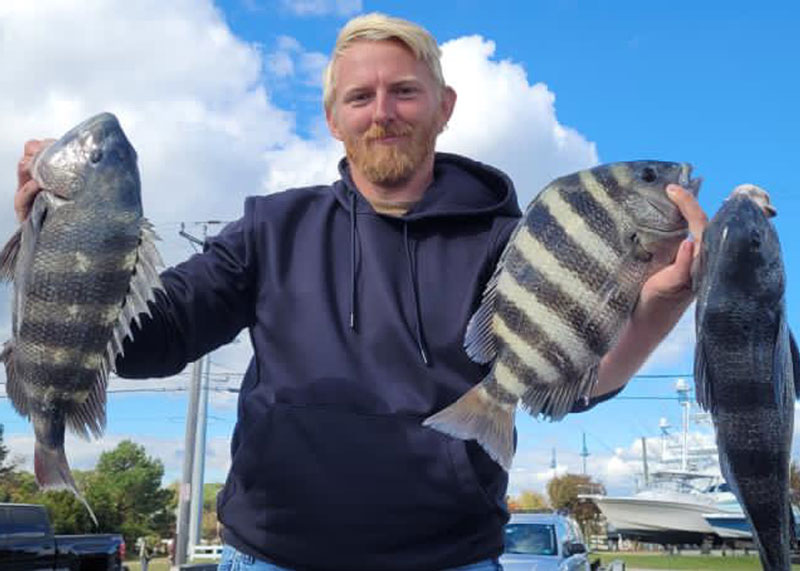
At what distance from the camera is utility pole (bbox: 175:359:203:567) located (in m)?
27.4

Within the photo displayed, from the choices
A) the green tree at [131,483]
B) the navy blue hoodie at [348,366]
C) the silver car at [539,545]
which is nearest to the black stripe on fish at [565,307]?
the navy blue hoodie at [348,366]

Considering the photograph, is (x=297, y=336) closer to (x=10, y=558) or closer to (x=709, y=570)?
(x=10, y=558)

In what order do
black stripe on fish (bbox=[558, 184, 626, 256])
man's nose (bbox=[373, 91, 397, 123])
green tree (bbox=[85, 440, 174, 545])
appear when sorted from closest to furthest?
1. black stripe on fish (bbox=[558, 184, 626, 256])
2. man's nose (bbox=[373, 91, 397, 123])
3. green tree (bbox=[85, 440, 174, 545])

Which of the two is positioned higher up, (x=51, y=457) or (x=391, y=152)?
(x=391, y=152)

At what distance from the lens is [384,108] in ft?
9.06

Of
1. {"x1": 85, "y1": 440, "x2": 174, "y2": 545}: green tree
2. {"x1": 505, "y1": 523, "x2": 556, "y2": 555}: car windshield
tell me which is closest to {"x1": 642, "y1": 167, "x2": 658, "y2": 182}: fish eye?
{"x1": 505, "y1": 523, "x2": 556, "y2": 555}: car windshield

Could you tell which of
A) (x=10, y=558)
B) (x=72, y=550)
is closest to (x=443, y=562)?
(x=10, y=558)

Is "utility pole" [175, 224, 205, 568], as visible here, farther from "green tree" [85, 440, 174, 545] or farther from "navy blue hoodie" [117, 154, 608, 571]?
"navy blue hoodie" [117, 154, 608, 571]

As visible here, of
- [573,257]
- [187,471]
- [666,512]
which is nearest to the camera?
[573,257]

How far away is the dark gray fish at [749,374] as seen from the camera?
2145mm

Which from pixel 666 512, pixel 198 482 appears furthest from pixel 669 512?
pixel 198 482

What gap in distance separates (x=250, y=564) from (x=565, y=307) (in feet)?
4.26

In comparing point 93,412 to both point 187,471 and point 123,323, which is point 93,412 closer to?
point 123,323

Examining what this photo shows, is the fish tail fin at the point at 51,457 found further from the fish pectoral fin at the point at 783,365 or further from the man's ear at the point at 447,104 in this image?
the fish pectoral fin at the point at 783,365
